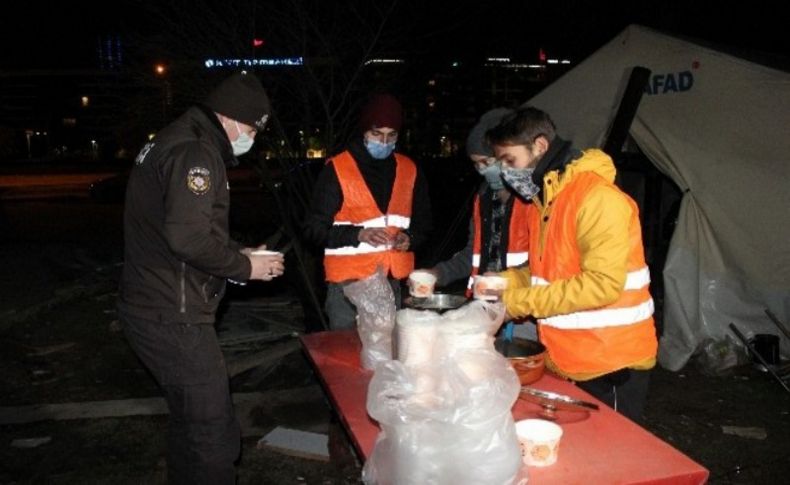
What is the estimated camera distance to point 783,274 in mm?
6078

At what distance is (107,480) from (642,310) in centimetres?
348

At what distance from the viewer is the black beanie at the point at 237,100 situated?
315 centimetres

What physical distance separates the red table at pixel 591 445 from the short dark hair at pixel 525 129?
997 mm

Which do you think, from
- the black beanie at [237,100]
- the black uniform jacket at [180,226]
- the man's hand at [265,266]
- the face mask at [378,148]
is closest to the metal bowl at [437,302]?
the man's hand at [265,266]

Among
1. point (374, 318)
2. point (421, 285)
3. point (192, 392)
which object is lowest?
point (192, 392)

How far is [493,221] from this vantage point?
3.95 metres

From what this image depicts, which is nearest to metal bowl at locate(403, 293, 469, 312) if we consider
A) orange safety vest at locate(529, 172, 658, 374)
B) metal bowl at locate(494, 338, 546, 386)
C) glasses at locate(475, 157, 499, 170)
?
metal bowl at locate(494, 338, 546, 386)

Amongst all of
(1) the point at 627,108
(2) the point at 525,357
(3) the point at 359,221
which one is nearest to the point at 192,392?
(2) the point at 525,357

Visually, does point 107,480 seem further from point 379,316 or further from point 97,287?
point 97,287

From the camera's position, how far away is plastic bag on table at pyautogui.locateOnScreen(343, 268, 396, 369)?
3053 mm

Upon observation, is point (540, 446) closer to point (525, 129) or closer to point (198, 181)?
point (525, 129)

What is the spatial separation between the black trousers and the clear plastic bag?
1.27 m

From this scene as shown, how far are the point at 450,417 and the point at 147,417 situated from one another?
421cm

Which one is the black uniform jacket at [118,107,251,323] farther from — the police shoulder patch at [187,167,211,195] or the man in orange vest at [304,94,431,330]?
the man in orange vest at [304,94,431,330]
